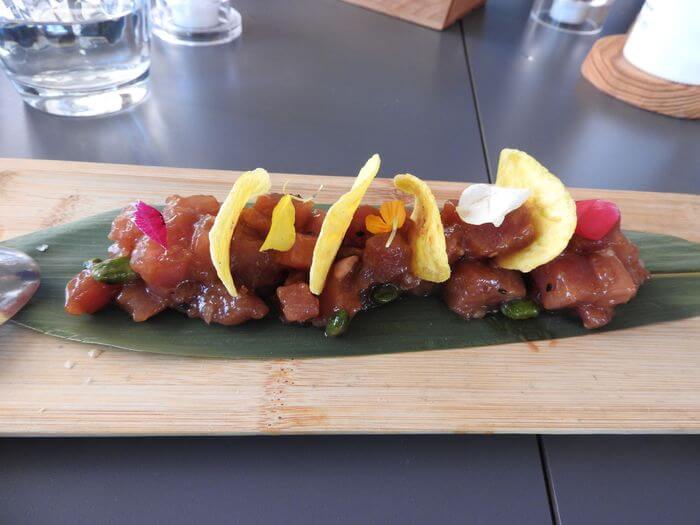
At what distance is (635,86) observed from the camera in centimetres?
296

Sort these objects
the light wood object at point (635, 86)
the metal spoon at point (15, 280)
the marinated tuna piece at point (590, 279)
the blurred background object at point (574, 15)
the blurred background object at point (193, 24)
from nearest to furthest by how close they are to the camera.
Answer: the metal spoon at point (15, 280)
the marinated tuna piece at point (590, 279)
the light wood object at point (635, 86)
the blurred background object at point (193, 24)
the blurred background object at point (574, 15)

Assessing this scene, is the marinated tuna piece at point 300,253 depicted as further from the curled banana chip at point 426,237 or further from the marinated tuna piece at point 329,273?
the curled banana chip at point 426,237

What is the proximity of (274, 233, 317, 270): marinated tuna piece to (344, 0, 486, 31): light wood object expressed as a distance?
250 centimetres

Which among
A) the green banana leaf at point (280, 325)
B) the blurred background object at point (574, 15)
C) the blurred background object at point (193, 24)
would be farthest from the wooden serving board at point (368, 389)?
the blurred background object at point (574, 15)

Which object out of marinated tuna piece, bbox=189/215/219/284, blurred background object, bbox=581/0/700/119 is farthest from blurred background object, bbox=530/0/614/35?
marinated tuna piece, bbox=189/215/219/284

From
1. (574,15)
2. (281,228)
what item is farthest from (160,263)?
(574,15)

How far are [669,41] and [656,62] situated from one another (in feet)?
0.42

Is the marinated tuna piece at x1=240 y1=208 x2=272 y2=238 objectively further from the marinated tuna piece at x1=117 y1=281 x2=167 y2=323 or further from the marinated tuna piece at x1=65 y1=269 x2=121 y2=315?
the marinated tuna piece at x1=65 y1=269 x2=121 y2=315

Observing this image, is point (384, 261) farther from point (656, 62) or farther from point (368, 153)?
point (656, 62)

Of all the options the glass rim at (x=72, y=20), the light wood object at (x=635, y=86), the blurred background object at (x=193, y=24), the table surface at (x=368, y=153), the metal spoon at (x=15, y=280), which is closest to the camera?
the table surface at (x=368, y=153)

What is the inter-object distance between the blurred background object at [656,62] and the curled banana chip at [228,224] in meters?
2.39

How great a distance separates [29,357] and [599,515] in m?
1.53

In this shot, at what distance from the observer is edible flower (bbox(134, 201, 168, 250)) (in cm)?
144

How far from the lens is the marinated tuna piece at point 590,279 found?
1.61 meters
